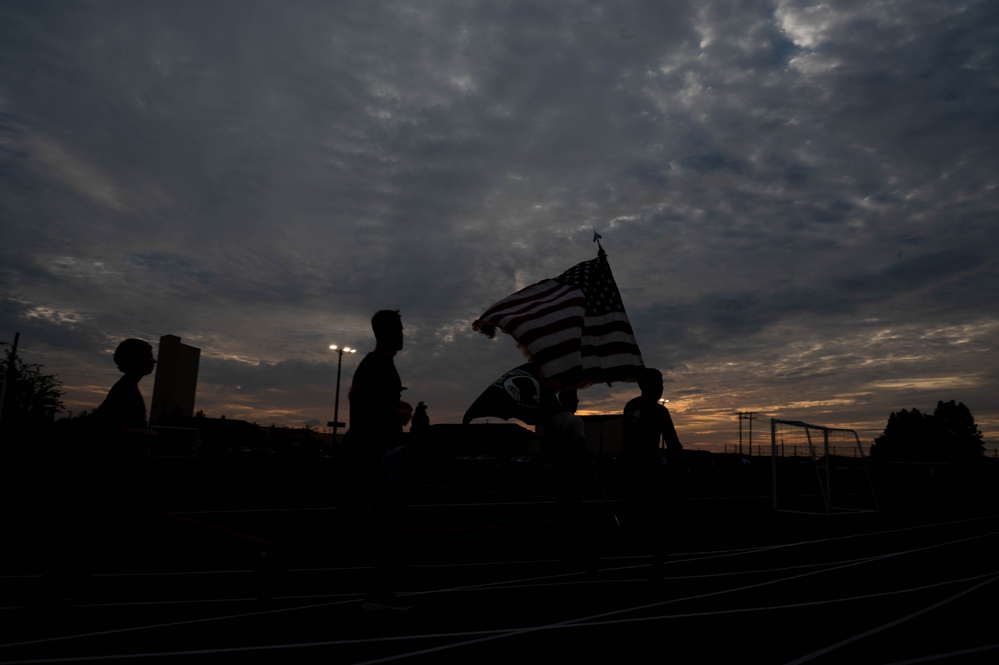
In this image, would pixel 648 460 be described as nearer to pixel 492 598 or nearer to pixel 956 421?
pixel 492 598

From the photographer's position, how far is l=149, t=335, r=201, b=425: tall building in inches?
3319

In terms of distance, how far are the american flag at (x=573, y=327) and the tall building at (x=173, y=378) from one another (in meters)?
85.4

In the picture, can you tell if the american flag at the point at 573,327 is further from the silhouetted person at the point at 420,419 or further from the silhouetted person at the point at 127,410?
the silhouetted person at the point at 420,419

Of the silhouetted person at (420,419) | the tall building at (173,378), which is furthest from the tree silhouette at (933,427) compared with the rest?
the tall building at (173,378)

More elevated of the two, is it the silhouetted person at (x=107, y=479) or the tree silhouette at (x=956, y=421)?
the tree silhouette at (x=956, y=421)

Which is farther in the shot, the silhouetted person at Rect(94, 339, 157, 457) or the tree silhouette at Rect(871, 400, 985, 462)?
the tree silhouette at Rect(871, 400, 985, 462)

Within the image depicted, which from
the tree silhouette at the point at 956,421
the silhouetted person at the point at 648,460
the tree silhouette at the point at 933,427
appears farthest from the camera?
the tree silhouette at the point at 956,421

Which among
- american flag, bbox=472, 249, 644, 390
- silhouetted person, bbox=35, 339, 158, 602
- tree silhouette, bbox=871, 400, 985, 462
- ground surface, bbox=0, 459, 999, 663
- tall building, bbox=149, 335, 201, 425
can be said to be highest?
tall building, bbox=149, 335, 201, 425

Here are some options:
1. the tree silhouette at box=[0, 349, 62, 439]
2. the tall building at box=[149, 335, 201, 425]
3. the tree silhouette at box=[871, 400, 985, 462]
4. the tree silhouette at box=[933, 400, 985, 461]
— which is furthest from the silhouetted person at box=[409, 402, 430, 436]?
the tree silhouette at box=[933, 400, 985, 461]

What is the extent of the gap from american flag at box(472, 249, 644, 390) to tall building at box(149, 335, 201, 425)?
8537cm

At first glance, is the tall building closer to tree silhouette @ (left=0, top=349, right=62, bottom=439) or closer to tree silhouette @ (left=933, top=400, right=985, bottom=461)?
tree silhouette @ (left=0, top=349, right=62, bottom=439)

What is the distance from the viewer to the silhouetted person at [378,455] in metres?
4.36

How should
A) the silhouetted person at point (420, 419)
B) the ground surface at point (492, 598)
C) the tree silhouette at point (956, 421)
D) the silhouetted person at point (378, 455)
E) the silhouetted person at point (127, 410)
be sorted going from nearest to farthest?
the ground surface at point (492, 598) < the silhouetted person at point (378, 455) < the silhouetted person at point (127, 410) < the silhouetted person at point (420, 419) < the tree silhouette at point (956, 421)

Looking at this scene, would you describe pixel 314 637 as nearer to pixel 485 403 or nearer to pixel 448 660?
pixel 448 660
